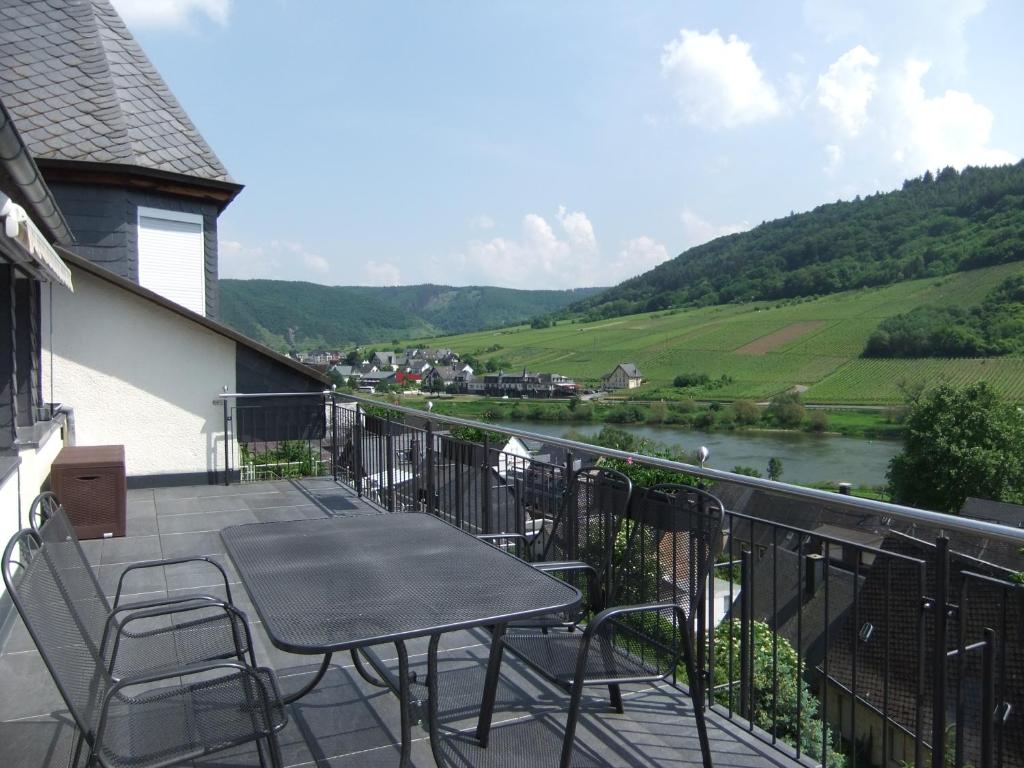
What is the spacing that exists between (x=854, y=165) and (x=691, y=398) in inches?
1192

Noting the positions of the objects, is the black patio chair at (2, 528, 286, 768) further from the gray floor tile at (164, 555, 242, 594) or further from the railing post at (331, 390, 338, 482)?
the railing post at (331, 390, 338, 482)

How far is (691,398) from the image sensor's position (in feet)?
214

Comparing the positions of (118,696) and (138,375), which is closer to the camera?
(118,696)

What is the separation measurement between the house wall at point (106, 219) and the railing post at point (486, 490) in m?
7.65

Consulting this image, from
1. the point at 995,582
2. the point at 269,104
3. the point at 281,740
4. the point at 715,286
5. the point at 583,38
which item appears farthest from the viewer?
the point at 715,286

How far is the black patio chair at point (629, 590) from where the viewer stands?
97.3 inches

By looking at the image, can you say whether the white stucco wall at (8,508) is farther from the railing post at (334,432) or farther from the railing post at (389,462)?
the railing post at (334,432)

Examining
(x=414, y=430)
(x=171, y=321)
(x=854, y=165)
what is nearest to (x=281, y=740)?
(x=414, y=430)

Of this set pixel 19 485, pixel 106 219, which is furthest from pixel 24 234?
pixel 106 219

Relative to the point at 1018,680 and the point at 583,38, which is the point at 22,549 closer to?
the point at 1018,680

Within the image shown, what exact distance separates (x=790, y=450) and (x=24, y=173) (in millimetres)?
53495

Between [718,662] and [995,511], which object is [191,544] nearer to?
[718,662]

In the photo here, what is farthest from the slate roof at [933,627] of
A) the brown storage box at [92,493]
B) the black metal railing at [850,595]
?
the brown storage box at [92,493]

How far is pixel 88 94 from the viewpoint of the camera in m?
11.5
